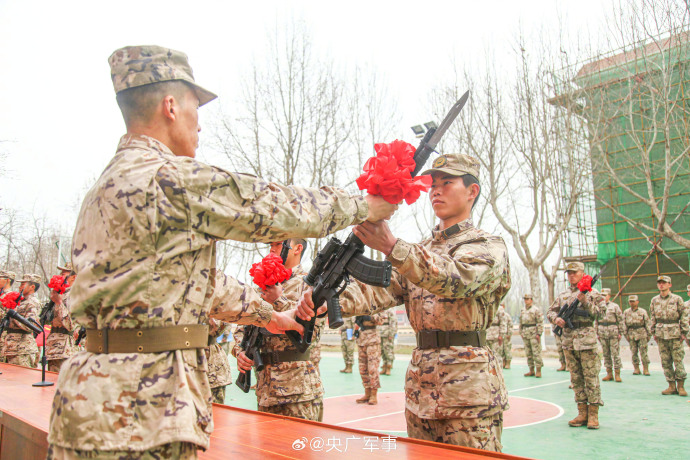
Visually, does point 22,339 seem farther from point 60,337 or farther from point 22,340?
point 60,337

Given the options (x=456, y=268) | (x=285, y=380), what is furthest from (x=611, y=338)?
(x=456, y=268)

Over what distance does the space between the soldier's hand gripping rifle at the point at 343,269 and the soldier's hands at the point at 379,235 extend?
114 millimetres

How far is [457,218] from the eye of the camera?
11.2 ft

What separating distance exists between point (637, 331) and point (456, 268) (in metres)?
13.1

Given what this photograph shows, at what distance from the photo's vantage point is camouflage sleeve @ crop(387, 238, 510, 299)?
252cm

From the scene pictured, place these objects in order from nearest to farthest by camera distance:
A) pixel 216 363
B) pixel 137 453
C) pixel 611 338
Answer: pixel 137 453 → pixel 216 363 → pixel 611 338

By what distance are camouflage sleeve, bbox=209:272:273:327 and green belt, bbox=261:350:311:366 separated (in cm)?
154

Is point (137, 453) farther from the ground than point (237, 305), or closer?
closer

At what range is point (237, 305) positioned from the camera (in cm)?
254

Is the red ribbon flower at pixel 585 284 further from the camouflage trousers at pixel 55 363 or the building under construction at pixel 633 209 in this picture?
the building under construction at pixel 633 209

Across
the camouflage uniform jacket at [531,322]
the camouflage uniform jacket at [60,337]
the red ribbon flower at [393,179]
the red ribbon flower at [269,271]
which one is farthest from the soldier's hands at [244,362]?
the camouflage uniform jacket at [531,322]

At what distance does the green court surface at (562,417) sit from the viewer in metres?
5.80

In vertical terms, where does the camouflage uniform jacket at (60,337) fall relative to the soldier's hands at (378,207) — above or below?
below

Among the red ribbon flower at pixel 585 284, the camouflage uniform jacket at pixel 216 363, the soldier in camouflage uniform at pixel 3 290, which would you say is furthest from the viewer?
the soldier in camouflage uniform at pixel 3 290
